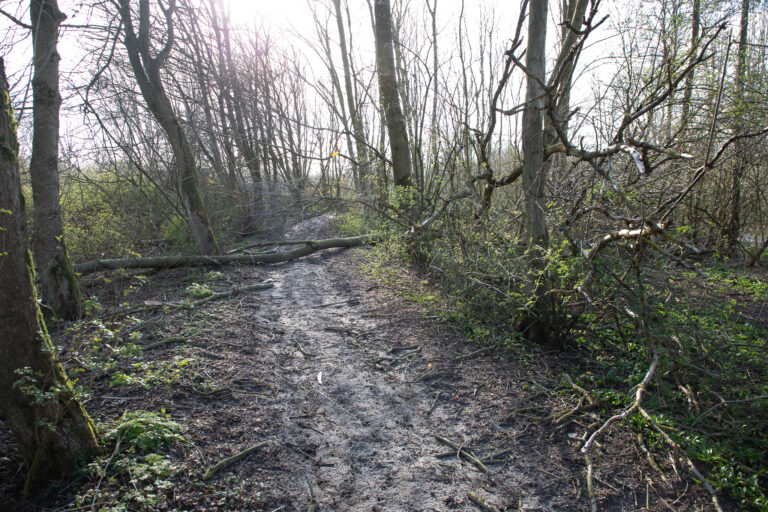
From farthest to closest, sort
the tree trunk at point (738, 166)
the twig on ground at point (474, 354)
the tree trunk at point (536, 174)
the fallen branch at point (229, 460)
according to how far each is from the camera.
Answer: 1. the tree trunk at point (738, 166)
2. the twig on ground at point (474, 354)
3. the tree trunk at point (536, 174)
4. the fallen branch at point (229, 460)

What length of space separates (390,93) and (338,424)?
6334 mm

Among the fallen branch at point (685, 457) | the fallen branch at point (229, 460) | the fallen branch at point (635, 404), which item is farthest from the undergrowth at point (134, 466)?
the fallen branch at point (685, 457)

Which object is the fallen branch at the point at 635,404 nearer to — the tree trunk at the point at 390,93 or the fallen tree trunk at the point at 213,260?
the tree trunk at the point at 390,93

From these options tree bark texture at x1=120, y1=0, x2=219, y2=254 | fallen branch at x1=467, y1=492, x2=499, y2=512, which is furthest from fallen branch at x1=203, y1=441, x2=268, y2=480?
tree bark texture at x1=120, y1=0, x2=219, y2=254

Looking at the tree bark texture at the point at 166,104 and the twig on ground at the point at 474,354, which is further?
the tree bark texture at the point at 166,104

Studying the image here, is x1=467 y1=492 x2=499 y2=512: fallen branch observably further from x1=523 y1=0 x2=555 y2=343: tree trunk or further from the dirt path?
x1=523 y1=0 x2=555 y2=343: tree trunk

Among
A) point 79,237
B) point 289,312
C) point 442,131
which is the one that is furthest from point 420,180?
point 79,237

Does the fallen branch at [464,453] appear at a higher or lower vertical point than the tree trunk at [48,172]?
lower

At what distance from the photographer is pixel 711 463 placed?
2377 millimetres

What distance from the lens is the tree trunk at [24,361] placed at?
6.43ft

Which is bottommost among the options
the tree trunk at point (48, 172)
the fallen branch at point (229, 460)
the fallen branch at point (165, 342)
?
the fallen branch at point (229, 460)

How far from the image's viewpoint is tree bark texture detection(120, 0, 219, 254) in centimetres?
694

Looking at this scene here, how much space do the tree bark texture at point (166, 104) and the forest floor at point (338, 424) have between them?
11.3ft

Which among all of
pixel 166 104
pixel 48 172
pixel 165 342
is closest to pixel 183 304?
pixel 165 342
